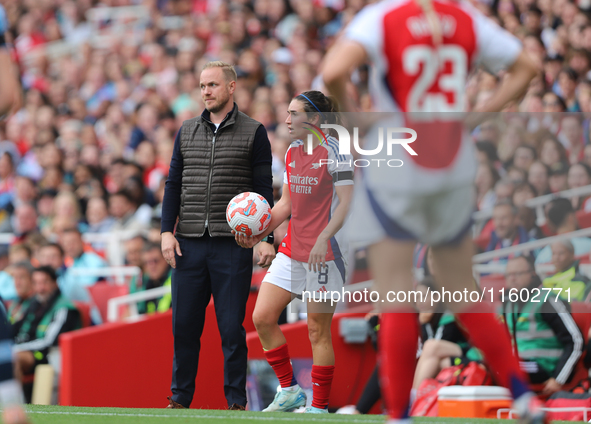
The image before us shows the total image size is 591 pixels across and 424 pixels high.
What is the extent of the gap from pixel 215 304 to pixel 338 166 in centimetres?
126

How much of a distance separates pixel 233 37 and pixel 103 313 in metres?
7.20

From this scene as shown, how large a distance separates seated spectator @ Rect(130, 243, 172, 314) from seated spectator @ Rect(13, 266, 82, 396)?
0.70 meters

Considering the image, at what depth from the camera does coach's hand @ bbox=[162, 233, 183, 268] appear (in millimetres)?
5641

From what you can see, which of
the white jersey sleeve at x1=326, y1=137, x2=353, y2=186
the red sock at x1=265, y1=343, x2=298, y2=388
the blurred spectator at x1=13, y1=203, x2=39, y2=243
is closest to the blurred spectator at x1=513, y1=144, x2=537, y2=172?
the white jersey sleeve at x1=326, y1=137, x2=353, y2=186

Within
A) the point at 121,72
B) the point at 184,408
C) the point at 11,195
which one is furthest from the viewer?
the point at 121,72

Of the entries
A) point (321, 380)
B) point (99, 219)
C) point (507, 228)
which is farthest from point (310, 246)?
point (99, 219)

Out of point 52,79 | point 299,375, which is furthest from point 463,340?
point 52,79

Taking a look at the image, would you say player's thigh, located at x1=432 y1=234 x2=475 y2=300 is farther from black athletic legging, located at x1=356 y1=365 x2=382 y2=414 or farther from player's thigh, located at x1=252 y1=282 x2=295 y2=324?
black athletic legging, located at x1=356 y1=365 x2=382 y2=414

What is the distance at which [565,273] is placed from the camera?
21.8 feet

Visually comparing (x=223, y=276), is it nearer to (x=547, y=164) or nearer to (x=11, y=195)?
(x=547, y=164)

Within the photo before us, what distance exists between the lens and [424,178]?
3.16 meters

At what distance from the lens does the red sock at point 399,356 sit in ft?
10.5

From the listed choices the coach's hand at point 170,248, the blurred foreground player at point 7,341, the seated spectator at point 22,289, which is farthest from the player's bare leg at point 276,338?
the seated spectator at point 22,289

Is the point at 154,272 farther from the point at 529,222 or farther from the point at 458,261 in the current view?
the point at 458,261
